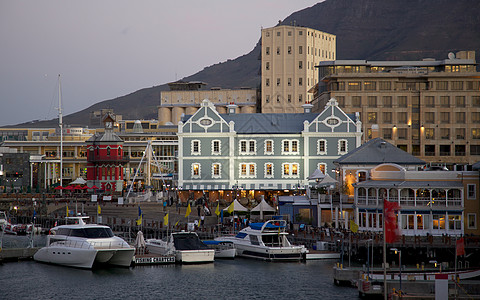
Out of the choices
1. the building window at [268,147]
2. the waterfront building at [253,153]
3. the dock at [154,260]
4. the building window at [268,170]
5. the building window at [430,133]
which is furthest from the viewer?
the building window at [430,133]

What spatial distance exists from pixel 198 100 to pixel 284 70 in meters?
24.1

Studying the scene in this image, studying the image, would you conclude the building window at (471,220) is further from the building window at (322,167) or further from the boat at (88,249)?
the building window at (322,167)

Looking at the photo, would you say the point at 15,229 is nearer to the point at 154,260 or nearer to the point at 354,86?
the point at 154,260

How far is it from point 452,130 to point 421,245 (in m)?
67.4

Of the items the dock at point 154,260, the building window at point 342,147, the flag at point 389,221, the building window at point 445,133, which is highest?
the building window at point 445,133

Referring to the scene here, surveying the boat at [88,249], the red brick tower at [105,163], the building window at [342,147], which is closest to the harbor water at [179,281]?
the boat at [88,249]

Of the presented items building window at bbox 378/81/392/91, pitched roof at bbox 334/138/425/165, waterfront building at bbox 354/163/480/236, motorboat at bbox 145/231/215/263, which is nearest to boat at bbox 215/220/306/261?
motorboat at bbox 145/231/215/263

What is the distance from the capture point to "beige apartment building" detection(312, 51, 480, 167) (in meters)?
126

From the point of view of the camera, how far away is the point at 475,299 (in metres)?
43.2

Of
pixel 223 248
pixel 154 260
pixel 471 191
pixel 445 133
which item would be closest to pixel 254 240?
pixel 223 248

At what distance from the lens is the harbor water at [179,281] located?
5375cm

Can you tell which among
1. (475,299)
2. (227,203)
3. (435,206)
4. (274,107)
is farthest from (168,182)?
(475,299)

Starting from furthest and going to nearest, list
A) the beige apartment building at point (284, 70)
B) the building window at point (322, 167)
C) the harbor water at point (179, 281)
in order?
the beige apartment building at point (284, 70) < the building window at point (322, 167) < the harbor water at point (179, 281)

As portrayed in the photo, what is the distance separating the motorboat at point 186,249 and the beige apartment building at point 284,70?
111827mm
